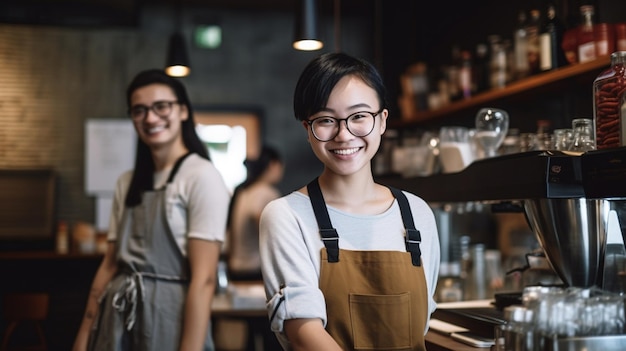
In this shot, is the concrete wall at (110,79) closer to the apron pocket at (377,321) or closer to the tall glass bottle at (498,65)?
the tall glass bottle at (498,65)

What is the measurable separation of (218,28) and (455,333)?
4.93 metres

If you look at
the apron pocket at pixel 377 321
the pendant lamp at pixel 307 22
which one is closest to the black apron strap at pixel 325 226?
the apron pocket at pixel 377 321

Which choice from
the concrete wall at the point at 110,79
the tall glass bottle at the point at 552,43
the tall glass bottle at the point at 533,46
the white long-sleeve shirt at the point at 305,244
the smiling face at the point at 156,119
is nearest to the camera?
the white long-sleeve shirt at the point at 305,244

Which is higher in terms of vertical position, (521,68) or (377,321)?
(521,68)

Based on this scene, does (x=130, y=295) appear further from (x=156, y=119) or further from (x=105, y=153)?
(x=105, y=153)

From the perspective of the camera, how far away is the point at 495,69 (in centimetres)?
341

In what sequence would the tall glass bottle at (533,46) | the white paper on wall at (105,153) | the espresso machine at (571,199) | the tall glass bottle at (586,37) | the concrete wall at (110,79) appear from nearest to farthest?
the espresso machine at (571,199)
the tall glass bottle at (586,37)
the tall glass bottle at (533,46)
the concrete wall at (110,79)
the white paper on wall at (105,153)

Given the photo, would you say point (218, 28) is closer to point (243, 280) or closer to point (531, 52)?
point (243, 280)

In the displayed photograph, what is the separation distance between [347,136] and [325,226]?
8.4 inches

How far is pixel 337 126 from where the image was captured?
65.2 inches

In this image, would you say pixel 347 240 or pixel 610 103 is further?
pixel 610 103

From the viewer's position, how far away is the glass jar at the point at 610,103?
5.74ft

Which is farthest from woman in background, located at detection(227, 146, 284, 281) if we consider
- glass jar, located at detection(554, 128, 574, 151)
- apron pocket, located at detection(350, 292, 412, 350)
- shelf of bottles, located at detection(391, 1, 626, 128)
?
apron pocket, located at detection(350, 292, 412, 350)

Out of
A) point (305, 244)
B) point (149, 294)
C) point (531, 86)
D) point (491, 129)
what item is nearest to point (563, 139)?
point (491, 129)
